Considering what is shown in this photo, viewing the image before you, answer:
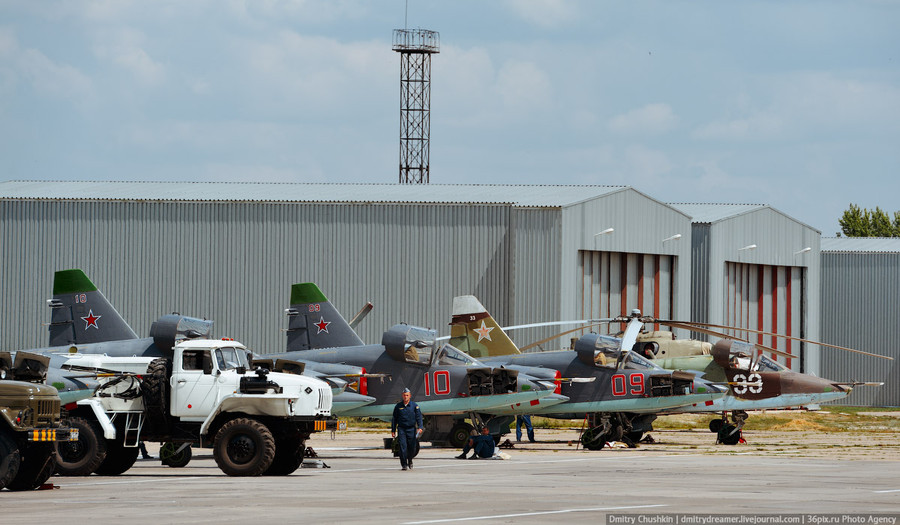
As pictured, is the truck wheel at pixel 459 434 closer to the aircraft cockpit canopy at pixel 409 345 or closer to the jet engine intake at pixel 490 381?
the jet engine intake at pixel 490 381

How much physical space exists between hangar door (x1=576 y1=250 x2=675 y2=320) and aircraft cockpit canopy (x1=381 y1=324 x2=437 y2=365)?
1828 cm

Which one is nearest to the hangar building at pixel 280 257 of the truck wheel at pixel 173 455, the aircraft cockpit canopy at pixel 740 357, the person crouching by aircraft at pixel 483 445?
the aircraft cockpit canopy at pixel 740 357

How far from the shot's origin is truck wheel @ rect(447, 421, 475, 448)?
30469 mm

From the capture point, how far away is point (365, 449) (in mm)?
31016

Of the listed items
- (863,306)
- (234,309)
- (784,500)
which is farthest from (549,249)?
(784,500)

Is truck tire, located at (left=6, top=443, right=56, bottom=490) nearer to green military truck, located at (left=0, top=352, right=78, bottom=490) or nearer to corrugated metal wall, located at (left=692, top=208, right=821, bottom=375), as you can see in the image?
green military truck, located at (left=0, top=352, right=78, bottom=490)

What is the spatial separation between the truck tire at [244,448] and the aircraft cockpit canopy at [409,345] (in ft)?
24.6

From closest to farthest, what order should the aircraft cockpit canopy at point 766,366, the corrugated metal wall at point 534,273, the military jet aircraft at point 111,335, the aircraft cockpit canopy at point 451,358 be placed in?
the military jet aircraft at point 111,335, the aircraft cockpit canopy at point 451,358, the aircraft cockpit canopy at point 766,366, the corrugated metal wall at point 534,273

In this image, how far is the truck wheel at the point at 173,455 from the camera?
23.5 m

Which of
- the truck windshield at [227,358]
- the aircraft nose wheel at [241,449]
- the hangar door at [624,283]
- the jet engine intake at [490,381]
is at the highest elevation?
the hangar door at [624,283]

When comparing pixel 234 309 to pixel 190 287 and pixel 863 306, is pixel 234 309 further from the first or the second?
pixel 863 306

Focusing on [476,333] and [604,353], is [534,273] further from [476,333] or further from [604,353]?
[604,353]

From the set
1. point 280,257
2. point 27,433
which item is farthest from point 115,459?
point 280,257

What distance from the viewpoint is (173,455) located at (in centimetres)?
2356
